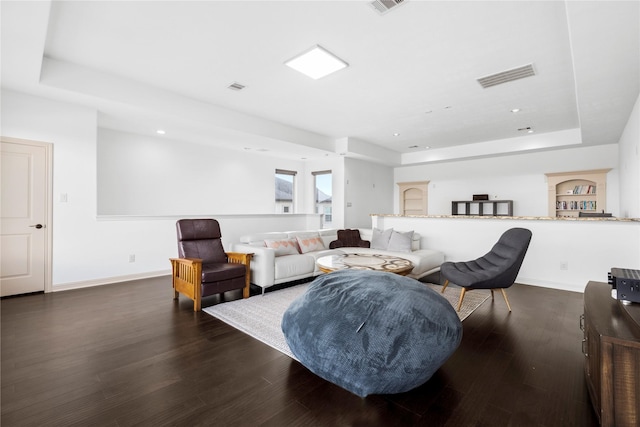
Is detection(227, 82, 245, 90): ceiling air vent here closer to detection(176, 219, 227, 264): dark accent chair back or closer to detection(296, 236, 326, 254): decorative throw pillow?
detection(176, 219, 227, 264): dark accent chair back

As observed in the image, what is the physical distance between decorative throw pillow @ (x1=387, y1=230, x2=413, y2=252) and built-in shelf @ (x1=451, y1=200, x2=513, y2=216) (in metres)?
3.46

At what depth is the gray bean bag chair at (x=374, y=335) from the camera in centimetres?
175

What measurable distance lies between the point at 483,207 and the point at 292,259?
5.85 meters

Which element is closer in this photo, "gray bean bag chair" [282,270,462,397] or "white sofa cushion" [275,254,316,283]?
"gray bean bag chair" [282,270,462,397]

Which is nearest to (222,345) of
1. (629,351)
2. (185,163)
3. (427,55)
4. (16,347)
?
(16,347)

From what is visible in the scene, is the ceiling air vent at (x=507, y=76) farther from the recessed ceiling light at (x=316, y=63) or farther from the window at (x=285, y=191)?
the window at (x=285, y=191)

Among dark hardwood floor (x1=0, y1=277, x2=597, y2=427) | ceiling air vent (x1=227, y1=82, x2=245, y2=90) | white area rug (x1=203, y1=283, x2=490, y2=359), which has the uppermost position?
ceiling air vent (x1=227, y1=82, x2=245, y2=90)

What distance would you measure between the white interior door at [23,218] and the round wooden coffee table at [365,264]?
12.0ft

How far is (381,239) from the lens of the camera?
5641mm

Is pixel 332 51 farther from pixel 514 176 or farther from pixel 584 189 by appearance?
pixel 584 189

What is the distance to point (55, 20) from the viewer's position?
2.71 m

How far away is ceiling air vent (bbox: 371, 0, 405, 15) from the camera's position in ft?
7.95

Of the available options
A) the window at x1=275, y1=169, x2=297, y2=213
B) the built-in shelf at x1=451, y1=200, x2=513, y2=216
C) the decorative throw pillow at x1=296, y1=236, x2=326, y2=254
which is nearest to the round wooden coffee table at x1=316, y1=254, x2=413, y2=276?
the decorative throw pillow at x1=296, y1=236, x2=326, y2=254

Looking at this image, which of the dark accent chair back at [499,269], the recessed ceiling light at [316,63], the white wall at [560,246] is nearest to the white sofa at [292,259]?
the white wall at [560,246]
